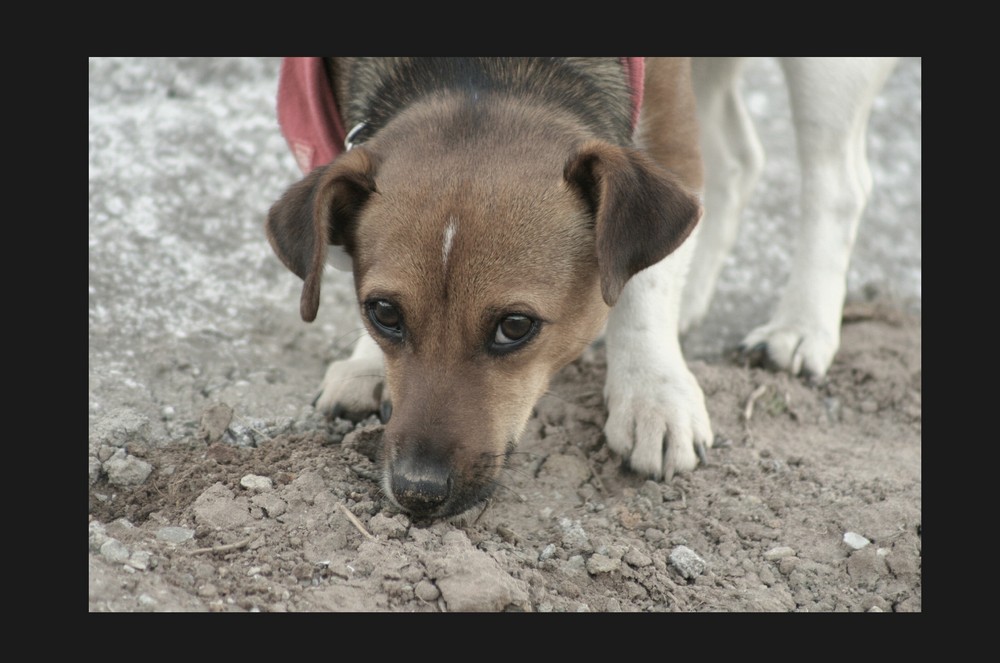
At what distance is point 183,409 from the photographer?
4.99 metres

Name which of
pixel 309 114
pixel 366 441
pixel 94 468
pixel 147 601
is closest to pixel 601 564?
pixel 366 441

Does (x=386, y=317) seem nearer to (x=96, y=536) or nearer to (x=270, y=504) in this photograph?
(x=270, y=504)

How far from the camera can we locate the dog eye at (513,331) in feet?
13.5

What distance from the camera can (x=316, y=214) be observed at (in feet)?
13.8

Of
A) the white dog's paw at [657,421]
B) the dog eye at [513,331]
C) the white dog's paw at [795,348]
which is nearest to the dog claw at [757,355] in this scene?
the white dog's paw at [795,348]

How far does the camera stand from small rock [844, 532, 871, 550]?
442 centimetres

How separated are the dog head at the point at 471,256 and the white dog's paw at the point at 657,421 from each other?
0.60 metres

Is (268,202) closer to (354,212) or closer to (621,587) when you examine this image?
(354,212)

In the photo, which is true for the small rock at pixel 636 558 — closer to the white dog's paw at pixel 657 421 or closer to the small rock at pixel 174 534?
the white dog's paw at pixel 657 421

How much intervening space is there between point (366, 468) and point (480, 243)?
1131mm

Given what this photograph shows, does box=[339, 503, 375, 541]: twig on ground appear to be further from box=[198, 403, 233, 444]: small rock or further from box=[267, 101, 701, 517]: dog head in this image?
box=[198, 403, 233, 444]: small rock

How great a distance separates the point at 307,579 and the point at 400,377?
0.82 metres

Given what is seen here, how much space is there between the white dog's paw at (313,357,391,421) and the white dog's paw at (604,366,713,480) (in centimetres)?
105

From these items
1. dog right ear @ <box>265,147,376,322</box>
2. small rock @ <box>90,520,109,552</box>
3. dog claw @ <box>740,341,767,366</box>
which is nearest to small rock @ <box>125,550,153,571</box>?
small rock @ <box>90,520,109,552</box>
